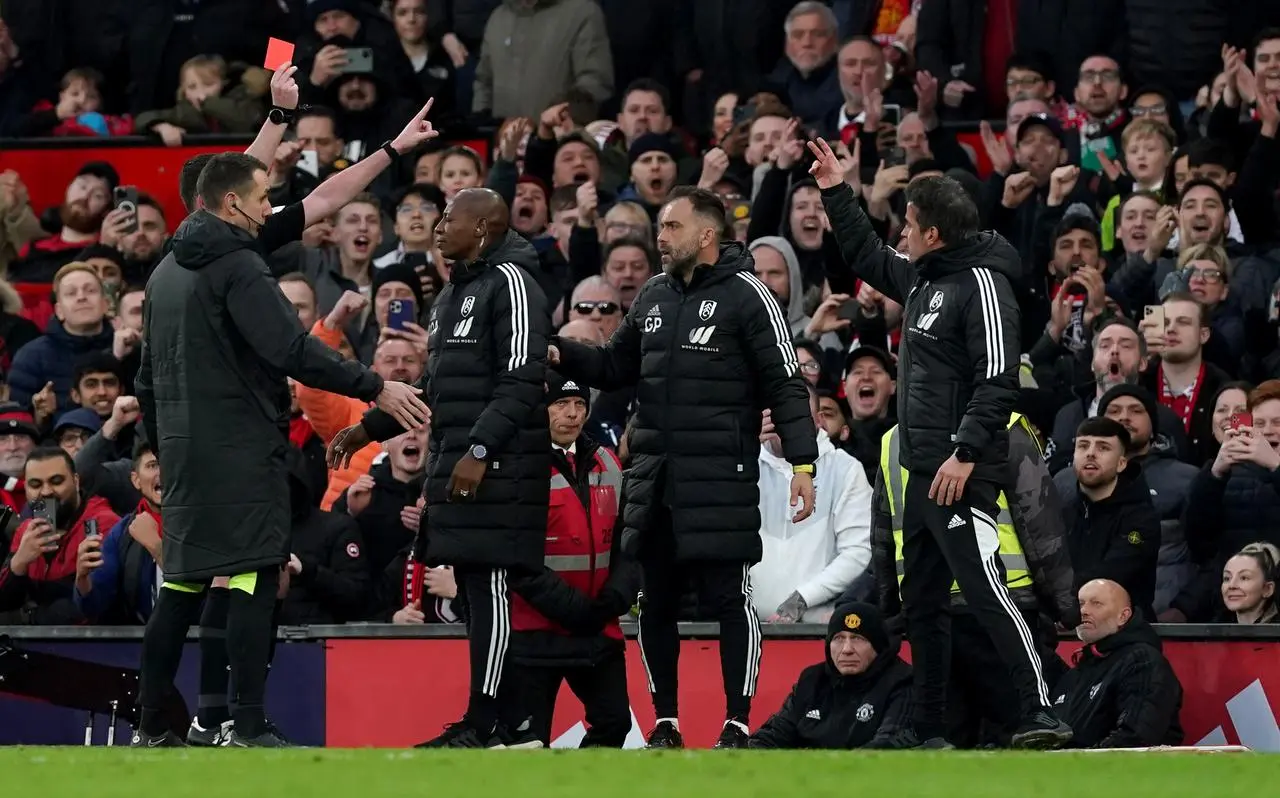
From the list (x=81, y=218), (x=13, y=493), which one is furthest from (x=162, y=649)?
(x=81, y=218)

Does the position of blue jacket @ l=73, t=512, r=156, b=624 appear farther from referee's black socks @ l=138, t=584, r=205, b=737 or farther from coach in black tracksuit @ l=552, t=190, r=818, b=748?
coach in black tracksuit @ l=552, t=190, r=818, b=748

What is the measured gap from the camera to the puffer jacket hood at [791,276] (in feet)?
47.6

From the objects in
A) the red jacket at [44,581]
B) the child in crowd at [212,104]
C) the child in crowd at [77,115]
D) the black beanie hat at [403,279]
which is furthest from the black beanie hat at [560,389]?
the child in crowd at [77,115]

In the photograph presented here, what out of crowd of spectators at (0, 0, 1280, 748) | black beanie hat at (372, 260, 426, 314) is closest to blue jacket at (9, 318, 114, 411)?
crowd of spectators at (0, 0, 1280, 748)

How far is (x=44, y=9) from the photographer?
795 inches

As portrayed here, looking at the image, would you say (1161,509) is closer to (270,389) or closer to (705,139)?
(270,389)

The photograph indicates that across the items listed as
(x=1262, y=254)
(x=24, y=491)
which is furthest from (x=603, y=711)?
(x=1262, y=254)

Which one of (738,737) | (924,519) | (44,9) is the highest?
(44,9)

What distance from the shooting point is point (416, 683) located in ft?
39.4

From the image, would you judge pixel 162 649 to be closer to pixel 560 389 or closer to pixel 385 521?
pixel 560 389

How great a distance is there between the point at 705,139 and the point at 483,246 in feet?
26.2

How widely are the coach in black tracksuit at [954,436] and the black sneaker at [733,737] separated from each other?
0.73m

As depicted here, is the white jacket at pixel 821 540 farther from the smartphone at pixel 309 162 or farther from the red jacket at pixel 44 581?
the smartphone at pixel 309 162

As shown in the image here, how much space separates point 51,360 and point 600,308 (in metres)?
3.70
